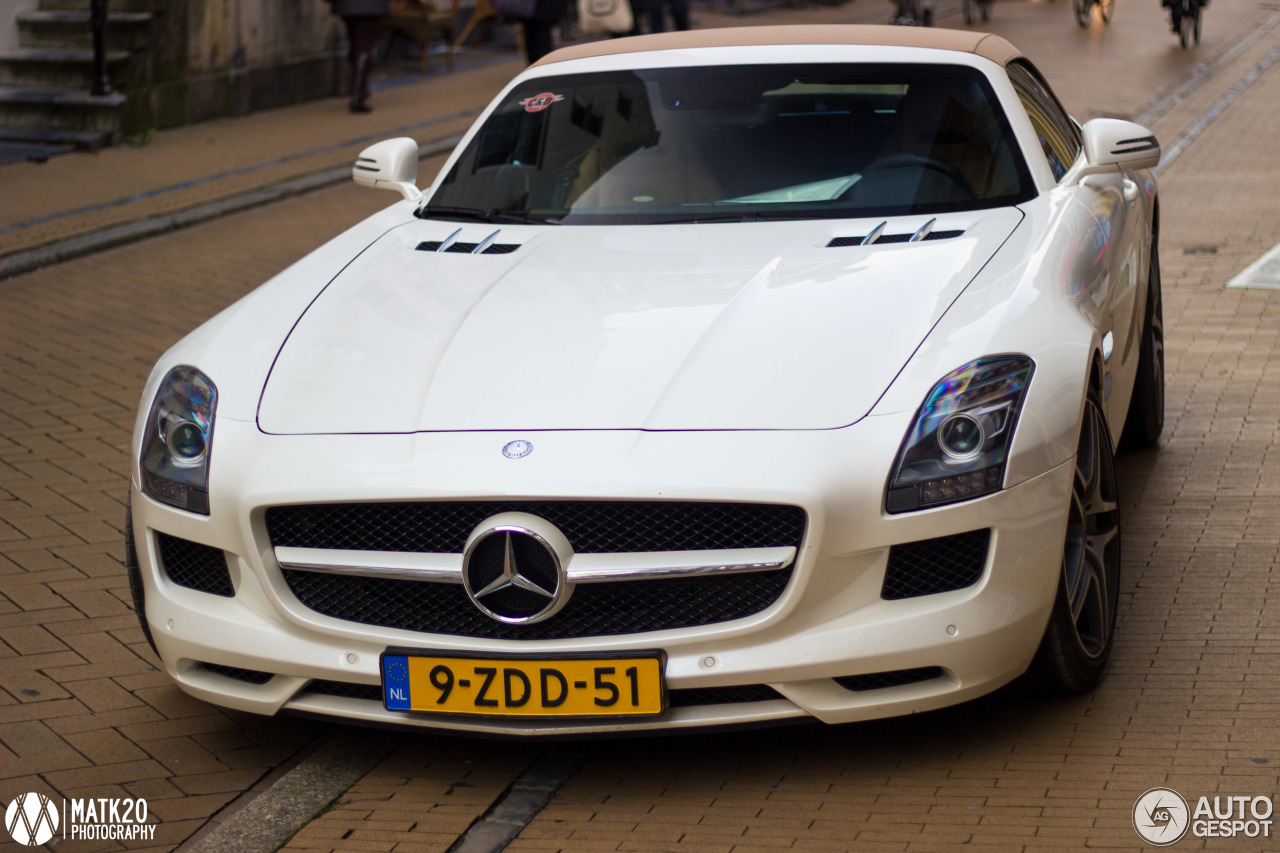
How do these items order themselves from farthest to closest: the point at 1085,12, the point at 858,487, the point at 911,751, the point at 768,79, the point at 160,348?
the point at 1085,12 → the point at 160,348 → the point at 768,79 → the point at 911,751 → the point at 858,487

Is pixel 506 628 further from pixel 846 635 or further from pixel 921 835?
pixel 921 835

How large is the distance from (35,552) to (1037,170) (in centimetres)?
316

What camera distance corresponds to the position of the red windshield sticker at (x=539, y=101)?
16.8 ft

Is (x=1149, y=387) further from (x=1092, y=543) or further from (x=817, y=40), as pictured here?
(x=1092, y=543)

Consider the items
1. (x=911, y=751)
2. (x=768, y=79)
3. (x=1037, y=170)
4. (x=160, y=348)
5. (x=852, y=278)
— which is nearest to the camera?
(x=911, y=751)

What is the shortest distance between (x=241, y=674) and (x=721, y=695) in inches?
42.5

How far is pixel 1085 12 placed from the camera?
83.8ft

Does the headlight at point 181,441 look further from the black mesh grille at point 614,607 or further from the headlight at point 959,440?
the headlight at point 959,440

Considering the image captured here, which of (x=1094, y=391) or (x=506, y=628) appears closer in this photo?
(x=506, y=628)

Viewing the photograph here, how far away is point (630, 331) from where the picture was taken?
3.69m

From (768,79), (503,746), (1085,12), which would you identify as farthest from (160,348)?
(1085,12)

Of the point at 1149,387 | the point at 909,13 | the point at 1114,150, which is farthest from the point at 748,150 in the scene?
the point at 909,13

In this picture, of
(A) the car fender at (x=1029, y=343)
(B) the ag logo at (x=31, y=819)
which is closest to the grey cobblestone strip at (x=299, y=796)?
(B) the ag logo at (x=31, y=819)

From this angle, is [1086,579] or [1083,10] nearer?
[1086,579]
